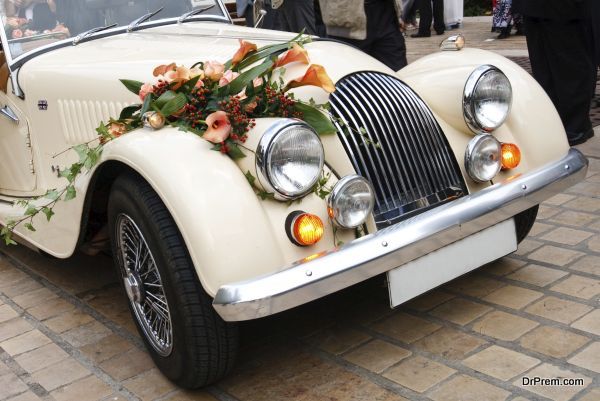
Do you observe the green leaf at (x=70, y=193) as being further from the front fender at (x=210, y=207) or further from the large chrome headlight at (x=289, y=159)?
the large chrome headlight at (x=289, y=159)

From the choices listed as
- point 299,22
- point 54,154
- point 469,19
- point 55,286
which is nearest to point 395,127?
point 54,154

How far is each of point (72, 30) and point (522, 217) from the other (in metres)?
2.40

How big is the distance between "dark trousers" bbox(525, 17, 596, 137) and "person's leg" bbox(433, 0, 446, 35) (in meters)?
7.36

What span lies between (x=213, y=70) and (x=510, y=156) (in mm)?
1264

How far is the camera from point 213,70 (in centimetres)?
299

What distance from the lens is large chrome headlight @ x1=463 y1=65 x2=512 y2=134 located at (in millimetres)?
3264

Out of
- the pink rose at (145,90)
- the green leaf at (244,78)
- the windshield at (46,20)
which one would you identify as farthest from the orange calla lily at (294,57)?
the windshield at (46,20)

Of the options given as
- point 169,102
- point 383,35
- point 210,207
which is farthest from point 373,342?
point 383,35

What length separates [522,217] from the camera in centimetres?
364

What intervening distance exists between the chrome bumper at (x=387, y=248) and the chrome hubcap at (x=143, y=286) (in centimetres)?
51

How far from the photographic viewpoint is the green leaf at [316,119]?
9.69 ft

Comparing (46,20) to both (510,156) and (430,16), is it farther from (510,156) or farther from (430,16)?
(430,16)

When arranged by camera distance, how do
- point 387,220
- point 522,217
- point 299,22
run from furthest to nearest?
point 299,22
point 522,217
point 387,220

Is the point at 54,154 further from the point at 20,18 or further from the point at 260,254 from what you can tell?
the point at 260,254
